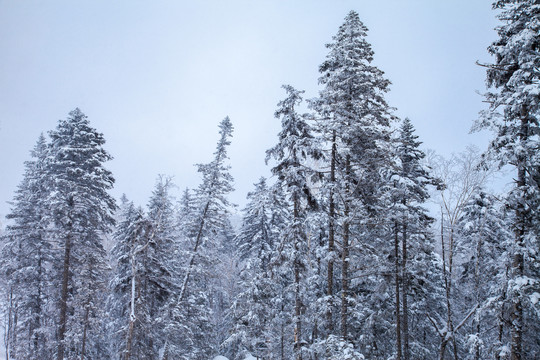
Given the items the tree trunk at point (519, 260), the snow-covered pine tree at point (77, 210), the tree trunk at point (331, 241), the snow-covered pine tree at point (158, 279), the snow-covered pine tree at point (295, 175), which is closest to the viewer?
the tree trunk at point (519, 260)

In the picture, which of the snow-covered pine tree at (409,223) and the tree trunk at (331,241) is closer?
the tree trunk at (331,241)

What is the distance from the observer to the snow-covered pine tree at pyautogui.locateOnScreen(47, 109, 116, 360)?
65.1ft

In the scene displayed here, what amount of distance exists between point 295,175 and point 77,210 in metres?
13.3

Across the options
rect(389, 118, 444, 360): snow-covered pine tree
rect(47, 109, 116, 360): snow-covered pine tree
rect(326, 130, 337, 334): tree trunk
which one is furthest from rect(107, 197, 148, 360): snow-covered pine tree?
rect(389, 118, 444, 360): snow-covered pine tree

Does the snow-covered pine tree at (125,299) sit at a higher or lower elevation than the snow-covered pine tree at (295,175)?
lower

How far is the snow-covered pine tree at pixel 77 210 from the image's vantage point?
65.1 feet

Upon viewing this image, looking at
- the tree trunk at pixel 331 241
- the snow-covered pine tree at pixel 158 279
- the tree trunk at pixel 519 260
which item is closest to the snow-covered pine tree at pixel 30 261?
the snow-covered pine tree at pixel 158 279

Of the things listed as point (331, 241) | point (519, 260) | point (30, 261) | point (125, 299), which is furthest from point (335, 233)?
point (30, 261)

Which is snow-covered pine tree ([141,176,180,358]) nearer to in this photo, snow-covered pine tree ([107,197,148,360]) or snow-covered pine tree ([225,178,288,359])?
snow-covered pine tree ([107,197,148,360])

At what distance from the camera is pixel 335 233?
15781mm

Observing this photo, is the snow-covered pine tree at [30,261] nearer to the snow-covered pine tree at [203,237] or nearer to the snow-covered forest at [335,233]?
the snow-covered forest at [335,233]

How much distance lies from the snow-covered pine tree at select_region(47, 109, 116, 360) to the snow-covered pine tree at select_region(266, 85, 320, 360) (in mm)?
11363

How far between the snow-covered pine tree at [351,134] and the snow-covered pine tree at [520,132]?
399cm

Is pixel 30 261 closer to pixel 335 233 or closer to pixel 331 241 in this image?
pixel 335 233
